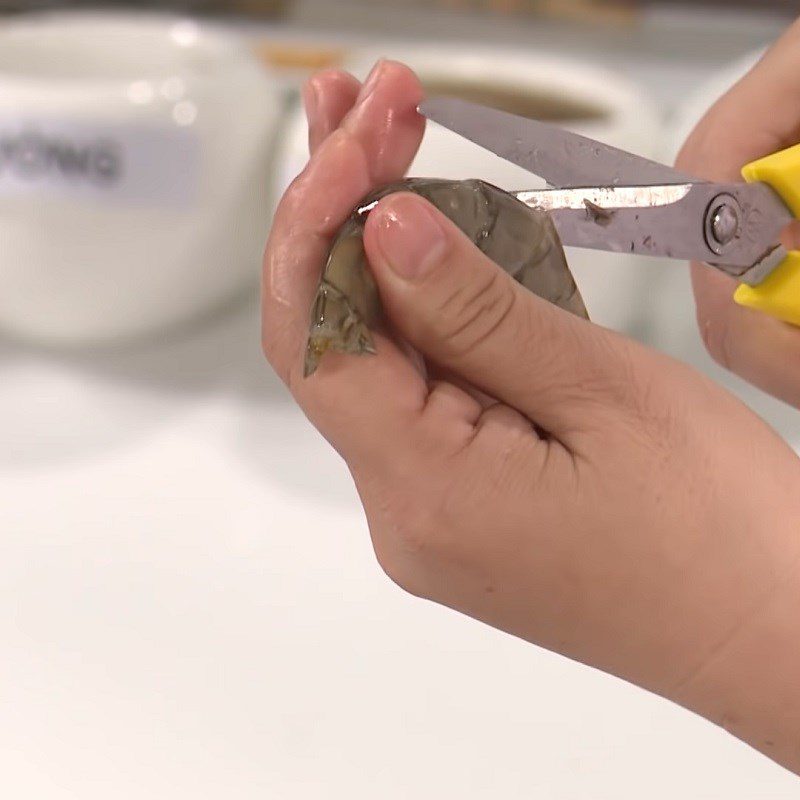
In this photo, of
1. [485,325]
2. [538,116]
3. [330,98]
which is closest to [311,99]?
[330,98]

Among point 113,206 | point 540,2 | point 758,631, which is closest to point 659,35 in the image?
point 540,2

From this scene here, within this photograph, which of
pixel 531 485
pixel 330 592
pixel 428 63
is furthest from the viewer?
pixel 428 63

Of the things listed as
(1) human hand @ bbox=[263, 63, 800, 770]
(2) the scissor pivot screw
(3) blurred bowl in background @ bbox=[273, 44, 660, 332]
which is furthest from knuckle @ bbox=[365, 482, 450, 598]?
(3) blurred bowl in background @ bbox=[273, 44, 660, 332]

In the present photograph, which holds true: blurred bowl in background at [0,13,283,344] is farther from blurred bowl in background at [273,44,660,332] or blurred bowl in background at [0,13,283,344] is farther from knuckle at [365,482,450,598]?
knuckle at [365,482,450,598]

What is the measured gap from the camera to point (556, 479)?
0.26m

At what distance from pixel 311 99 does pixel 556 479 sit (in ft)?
0.45

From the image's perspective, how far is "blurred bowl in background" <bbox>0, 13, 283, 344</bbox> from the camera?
45 cm

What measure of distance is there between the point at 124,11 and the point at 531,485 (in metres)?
0.67

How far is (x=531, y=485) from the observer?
26 centimetres

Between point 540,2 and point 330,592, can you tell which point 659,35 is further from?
point 330,592

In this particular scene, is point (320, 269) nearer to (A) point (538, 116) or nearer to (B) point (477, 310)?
(B) point (477, 310)

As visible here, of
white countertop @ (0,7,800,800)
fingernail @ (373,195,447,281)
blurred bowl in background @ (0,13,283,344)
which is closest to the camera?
fingernail @ (373,195,447,281)

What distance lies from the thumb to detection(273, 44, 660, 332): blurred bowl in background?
0.19 meters

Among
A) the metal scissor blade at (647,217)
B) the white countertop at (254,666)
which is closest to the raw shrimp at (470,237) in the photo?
the metal scissor blade at (647,217)
